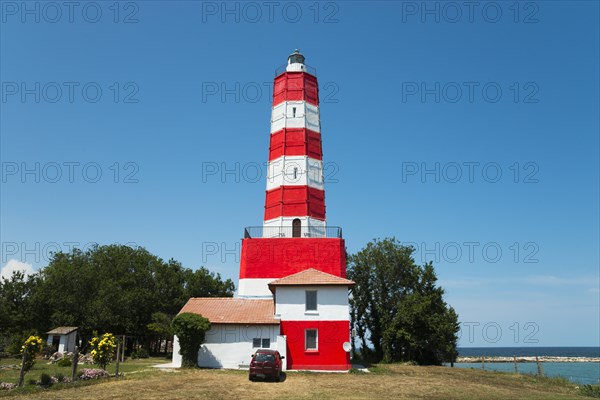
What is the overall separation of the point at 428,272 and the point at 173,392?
26.2 m

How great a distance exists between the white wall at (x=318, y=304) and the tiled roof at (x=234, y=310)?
990mm

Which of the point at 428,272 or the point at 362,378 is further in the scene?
the point at 428,272

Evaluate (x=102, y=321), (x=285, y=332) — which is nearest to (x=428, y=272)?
(x=285, y=332)

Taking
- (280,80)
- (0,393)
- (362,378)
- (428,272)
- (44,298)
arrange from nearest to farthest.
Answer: (0,393)
(362,378)
(280,80)
(428,272)
(44,298)

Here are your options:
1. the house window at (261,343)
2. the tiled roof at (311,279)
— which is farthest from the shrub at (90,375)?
the tiled roof at (311,279)

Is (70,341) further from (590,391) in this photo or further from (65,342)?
(590,391)

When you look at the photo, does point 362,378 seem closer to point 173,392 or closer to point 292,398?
point 292,398

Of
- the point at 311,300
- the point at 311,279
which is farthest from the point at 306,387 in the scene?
the point at 311,279

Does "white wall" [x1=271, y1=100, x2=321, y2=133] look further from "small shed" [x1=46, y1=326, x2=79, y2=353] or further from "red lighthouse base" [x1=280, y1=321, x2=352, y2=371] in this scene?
"small shed" [x1=46, y1=326, x2=79, y2=353]

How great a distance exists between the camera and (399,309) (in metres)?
36.0

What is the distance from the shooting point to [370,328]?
3928cm

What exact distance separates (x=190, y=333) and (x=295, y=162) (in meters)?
13.5

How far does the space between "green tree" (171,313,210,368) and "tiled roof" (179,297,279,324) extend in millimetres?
1104

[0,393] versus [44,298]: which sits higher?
[44,298]
